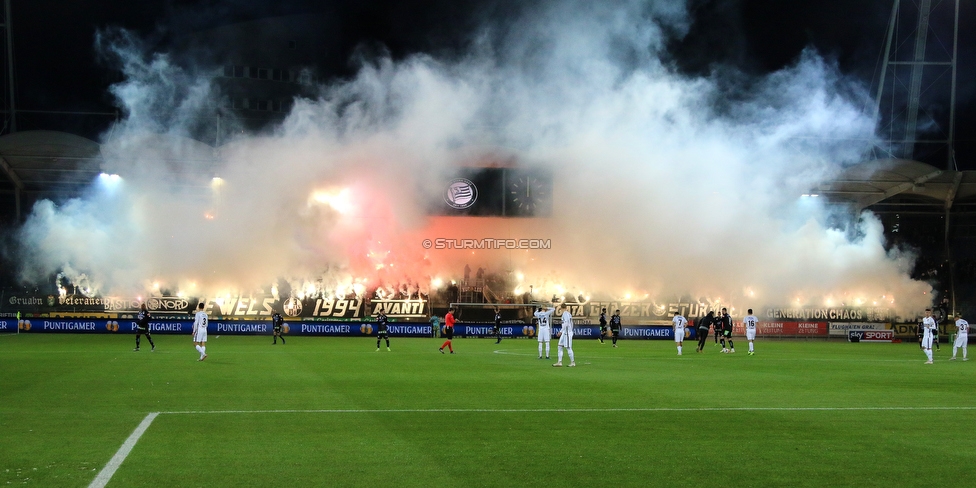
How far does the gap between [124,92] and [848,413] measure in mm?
47559

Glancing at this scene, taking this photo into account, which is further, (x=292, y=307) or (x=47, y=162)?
(x=292, y=307)

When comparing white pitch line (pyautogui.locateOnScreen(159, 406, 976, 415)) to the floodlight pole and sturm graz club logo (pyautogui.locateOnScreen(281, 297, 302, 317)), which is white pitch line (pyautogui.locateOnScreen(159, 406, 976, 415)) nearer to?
sturm graz club logo (pyautogui.locateOnScreen(281, 297, 302, 317))

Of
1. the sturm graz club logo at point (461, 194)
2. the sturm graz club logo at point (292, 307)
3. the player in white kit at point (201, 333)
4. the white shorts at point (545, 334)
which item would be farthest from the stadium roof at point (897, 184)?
the player in white kit at point (201, 333)

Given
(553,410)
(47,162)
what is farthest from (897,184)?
(47,162)

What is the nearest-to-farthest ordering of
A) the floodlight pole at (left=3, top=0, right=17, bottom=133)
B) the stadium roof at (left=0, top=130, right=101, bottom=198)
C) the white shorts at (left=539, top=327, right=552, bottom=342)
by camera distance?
the white shorts at (left=539, top=327, right=552, bottom=342) < the floodlight pole at (left=3, top=0, right=17, bottom=133) < the stadium roof at (left=0, top=130, right=101, bottom=198)

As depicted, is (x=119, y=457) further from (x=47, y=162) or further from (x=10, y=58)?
(x=47, y=162)

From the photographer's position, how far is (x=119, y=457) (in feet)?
29.8

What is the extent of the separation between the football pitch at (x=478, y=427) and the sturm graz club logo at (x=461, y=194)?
30590mm

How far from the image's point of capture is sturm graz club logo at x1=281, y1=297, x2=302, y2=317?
1938 inches

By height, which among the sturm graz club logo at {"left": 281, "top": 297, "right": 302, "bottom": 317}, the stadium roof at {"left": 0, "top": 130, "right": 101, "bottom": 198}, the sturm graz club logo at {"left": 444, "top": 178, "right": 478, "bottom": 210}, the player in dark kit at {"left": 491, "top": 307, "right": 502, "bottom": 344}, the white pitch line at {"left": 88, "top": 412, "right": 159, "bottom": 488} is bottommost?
the player in dark kit at {"left": 491, "top": 307, "right": 502, "bottom": 344}

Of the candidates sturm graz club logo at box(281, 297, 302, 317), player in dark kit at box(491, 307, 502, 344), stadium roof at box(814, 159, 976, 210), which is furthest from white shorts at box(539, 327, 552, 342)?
stadium roof at box(814, 159, 976, 210)

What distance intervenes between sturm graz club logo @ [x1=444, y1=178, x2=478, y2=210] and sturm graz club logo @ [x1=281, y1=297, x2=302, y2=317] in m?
11.3

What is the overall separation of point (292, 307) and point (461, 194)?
12.7 metres

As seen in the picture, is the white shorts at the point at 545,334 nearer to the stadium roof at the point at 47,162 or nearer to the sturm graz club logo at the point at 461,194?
the sturm graz club logo at the point at 461,194
